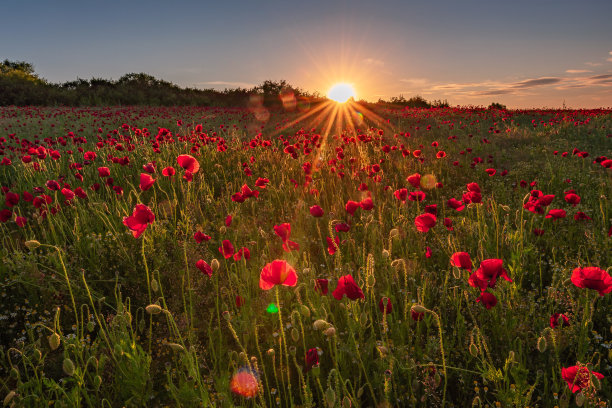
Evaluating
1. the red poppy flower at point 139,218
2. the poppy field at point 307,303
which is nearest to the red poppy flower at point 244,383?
the poppy field at point 307,303

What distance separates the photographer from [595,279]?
5.37 feet

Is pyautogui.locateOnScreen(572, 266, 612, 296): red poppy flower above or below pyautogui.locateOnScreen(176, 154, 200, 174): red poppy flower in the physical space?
below

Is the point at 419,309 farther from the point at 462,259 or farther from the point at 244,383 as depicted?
the point at 244,383

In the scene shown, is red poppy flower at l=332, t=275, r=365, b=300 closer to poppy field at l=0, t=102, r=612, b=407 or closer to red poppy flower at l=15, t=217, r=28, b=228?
poppy field at l=0, t=102, r=612, b=407

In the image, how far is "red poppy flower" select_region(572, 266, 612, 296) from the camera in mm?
1635

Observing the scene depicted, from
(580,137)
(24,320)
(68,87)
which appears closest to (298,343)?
(24,320)

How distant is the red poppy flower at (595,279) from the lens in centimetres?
163

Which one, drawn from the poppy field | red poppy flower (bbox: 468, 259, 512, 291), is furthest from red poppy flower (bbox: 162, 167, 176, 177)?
red poppy flower (bbox: 468, 259, 512, 291)

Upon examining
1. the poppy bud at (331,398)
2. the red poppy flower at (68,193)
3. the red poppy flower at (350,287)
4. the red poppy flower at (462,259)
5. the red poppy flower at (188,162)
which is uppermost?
the red poppy flower at (188,162)

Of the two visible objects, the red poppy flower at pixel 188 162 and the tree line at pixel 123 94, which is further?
the tree line at pixel 123 94

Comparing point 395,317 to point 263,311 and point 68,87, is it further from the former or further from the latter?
point 68,87

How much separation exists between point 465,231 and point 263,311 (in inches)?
84.8

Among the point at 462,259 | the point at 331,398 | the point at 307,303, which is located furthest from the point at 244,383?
the point at 462,259

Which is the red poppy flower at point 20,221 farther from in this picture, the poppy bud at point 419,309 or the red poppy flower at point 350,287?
the poppy bud at point 419,309
